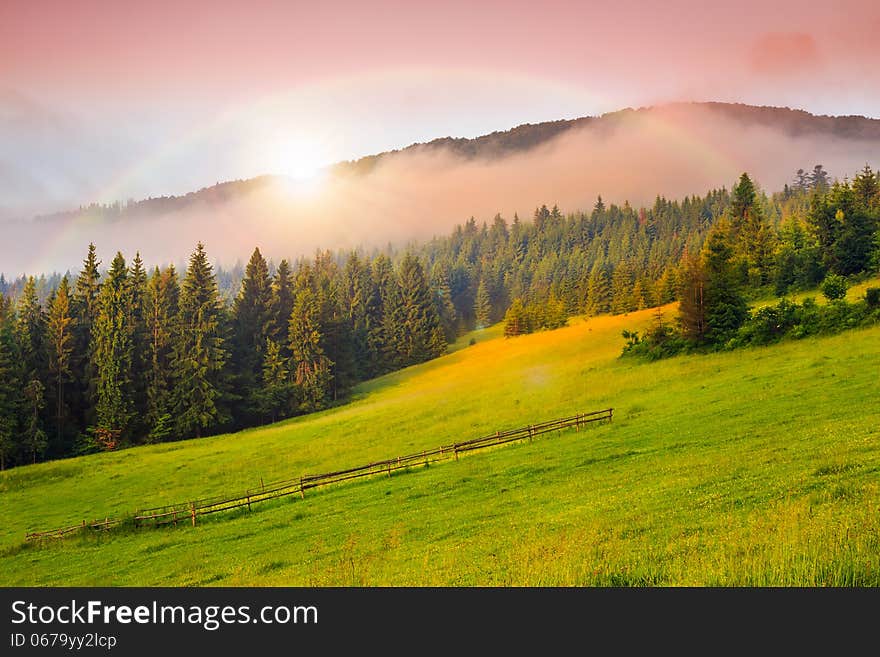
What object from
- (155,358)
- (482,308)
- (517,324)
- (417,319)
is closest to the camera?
(155,358)

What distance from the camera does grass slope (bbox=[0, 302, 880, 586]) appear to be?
886cm

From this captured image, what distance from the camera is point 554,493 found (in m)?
16.0

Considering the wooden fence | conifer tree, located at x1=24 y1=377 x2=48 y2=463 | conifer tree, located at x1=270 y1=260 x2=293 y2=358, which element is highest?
conifer tree, located at x1=270 y1=260 x2=293 y2=358

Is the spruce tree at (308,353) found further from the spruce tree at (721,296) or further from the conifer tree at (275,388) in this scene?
the spruce tree at (721,296)

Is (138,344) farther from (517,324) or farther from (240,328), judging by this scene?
(517,324)

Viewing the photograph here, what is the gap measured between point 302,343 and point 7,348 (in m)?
24.5

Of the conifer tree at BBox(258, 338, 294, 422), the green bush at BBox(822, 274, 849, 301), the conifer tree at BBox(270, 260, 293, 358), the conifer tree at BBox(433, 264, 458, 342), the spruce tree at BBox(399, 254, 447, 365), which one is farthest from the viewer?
the conifer tree at BBox(433, 264, 458, 342)

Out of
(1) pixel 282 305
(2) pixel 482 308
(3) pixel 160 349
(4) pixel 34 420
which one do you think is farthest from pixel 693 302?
(2) pixel 482 308

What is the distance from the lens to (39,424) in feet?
140

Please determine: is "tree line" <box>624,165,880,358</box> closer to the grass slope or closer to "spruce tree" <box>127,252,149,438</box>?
the grass slope

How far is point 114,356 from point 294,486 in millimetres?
32064

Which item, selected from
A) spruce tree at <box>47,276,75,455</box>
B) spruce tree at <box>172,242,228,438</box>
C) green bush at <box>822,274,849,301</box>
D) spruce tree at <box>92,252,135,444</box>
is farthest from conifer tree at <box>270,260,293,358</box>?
green bush at <box>822,274,849,301</box>

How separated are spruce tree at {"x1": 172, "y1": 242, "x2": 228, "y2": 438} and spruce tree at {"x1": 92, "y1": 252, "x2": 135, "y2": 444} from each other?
3.85 m
